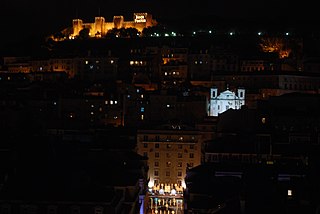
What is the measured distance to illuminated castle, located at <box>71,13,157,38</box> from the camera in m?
113

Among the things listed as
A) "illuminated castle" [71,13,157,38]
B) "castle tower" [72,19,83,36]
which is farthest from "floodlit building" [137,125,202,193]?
"castle tower" [72,19,83,36]

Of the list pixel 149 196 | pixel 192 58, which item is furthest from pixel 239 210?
pixel 192 58

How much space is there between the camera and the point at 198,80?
73.9 meters

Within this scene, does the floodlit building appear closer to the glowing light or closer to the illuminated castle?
the glowing light

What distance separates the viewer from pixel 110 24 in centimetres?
11431

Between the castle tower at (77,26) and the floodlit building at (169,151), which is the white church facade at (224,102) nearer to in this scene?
the floodlit building at (169,151)

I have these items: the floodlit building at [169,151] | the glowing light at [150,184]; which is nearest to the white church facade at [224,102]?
the floodlit building at [169,151]

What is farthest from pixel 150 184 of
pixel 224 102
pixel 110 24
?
pixel 110 24

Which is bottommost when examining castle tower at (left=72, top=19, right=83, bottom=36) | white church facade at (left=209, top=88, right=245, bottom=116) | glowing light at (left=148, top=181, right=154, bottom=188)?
glowing light at (left=148, top=181, right=154, bottom=188)

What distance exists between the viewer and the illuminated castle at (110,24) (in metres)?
113

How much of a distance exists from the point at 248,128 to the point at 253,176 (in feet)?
61.5

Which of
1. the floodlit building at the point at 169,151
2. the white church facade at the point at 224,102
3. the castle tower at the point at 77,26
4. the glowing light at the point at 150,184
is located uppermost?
the castle tower at the point at 77,26

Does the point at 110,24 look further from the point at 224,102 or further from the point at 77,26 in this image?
the point at 224,102

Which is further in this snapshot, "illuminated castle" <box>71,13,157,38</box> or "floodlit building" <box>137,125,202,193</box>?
"illuminated castle" <box>71,13,157,38</box>
